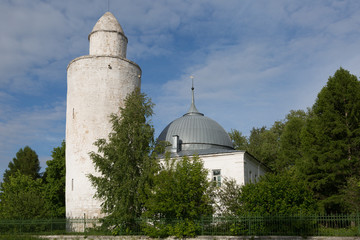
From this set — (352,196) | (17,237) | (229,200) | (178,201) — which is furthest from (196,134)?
(17,237)

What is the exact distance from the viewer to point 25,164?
46.9m

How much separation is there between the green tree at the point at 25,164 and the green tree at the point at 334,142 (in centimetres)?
3489

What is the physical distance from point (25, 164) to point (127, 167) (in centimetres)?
3264

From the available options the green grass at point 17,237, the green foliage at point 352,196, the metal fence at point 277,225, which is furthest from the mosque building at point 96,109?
the green foliage at point 352,196

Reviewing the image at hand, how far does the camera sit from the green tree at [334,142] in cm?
2386

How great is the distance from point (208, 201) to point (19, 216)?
1228 cm

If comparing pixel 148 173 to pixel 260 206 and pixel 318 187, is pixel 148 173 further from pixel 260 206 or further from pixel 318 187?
pixel 318 187

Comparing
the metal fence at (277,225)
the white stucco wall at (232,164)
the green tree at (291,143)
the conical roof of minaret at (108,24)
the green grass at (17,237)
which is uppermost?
the conical roof of minaret at (108,24)

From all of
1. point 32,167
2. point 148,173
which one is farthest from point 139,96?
point 32,167

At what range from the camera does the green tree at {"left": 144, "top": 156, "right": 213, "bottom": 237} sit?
17766 mm

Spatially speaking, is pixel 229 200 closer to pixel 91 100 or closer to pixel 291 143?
pixel 91 100

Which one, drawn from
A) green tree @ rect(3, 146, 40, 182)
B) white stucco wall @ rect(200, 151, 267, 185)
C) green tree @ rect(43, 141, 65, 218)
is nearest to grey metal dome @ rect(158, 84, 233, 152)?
white stucco wall @ rect(200, 151, 267, 185)

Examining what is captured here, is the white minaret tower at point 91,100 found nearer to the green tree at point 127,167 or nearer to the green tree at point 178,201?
the green tree at point 127,167

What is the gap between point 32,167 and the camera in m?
47.1
